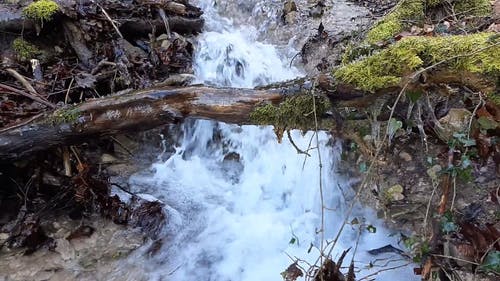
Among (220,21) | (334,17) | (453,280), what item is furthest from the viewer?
(220,21)

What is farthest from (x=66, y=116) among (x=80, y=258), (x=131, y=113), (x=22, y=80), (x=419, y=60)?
(x=419, y=60)

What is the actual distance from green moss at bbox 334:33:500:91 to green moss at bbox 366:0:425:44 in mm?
1973

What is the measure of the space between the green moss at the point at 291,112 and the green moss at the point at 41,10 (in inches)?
121

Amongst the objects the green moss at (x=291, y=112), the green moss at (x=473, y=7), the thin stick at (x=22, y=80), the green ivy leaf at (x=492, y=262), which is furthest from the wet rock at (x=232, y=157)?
the green ivy leaf at (x=492, y=262)

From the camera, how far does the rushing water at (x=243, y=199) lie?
3.80m

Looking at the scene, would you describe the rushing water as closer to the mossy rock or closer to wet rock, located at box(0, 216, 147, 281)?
wet rock, located at box(0, 216, 147, 281)

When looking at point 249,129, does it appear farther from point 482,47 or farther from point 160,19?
point 482,47

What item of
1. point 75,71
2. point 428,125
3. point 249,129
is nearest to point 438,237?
point 428,125

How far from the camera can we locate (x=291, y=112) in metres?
3.13

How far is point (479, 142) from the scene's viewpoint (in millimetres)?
2939

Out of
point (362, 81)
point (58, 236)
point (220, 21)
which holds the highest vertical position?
point (220, 21)

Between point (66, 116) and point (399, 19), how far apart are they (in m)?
3.75

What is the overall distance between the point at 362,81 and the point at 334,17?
4.40 m

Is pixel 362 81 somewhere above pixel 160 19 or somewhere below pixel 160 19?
below
